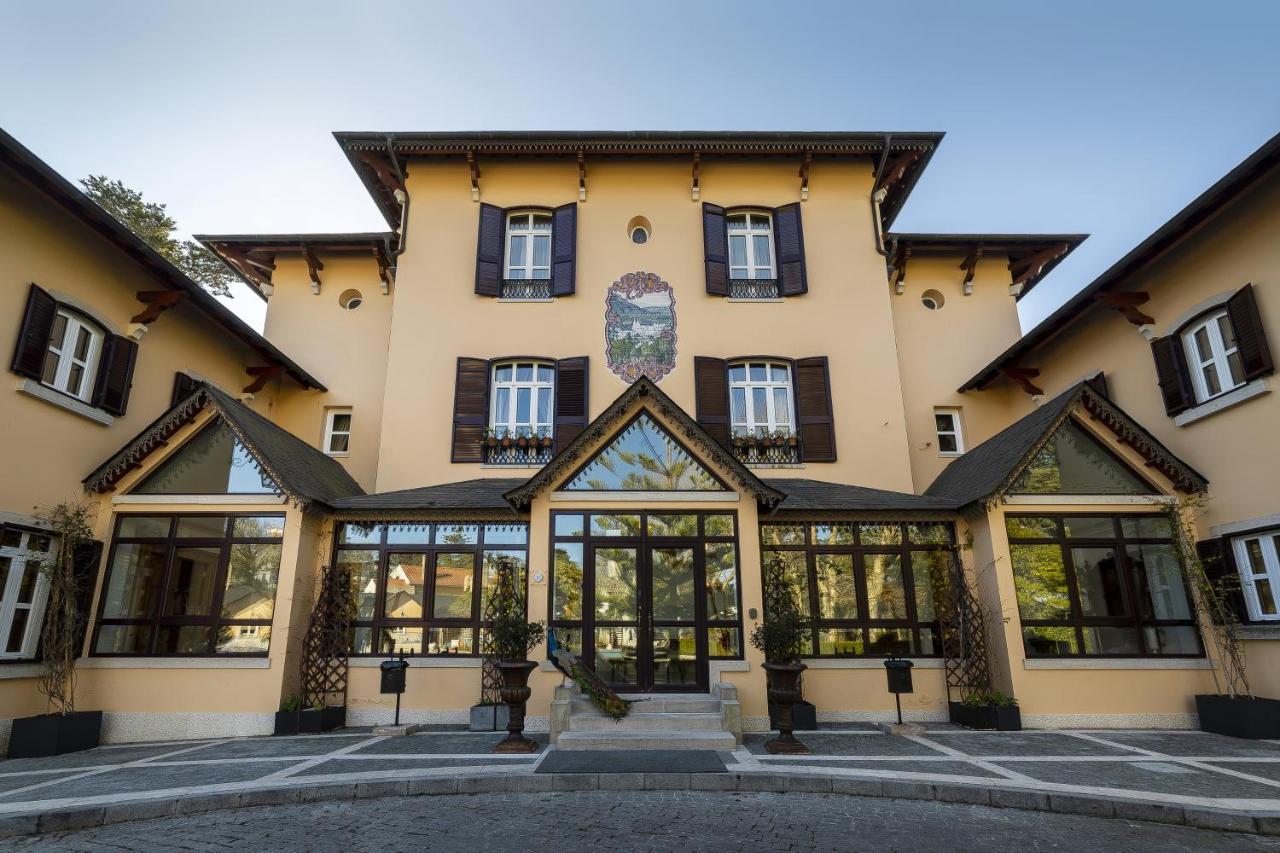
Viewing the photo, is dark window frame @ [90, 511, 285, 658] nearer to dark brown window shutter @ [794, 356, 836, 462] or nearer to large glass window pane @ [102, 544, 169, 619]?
large glass window pane @ [102, 544, 169, 619]

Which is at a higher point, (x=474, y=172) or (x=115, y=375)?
(x=474, y=172)

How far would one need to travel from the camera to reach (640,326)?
1384cm

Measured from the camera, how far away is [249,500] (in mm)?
10695

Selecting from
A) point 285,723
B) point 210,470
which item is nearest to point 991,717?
point 285,723

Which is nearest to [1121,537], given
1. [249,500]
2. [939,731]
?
[939,731]

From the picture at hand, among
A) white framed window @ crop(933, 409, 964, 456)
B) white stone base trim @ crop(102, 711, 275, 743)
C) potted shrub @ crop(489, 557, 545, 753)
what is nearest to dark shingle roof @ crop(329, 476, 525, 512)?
potted shrub @ crop(489, 557, 545, 753)

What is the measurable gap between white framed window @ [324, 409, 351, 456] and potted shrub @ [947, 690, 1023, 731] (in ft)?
43.1

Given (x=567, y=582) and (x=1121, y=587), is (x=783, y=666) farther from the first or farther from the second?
(x=1121, y=587)

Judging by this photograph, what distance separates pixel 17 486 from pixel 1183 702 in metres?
17.4

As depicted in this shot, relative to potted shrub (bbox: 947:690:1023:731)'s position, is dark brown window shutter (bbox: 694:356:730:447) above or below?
above

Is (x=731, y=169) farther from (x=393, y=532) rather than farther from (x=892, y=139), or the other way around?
(x=393, y=532)

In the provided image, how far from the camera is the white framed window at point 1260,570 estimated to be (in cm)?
930

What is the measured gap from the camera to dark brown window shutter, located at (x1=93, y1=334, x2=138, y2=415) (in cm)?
1051

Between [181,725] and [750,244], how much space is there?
1372cm
